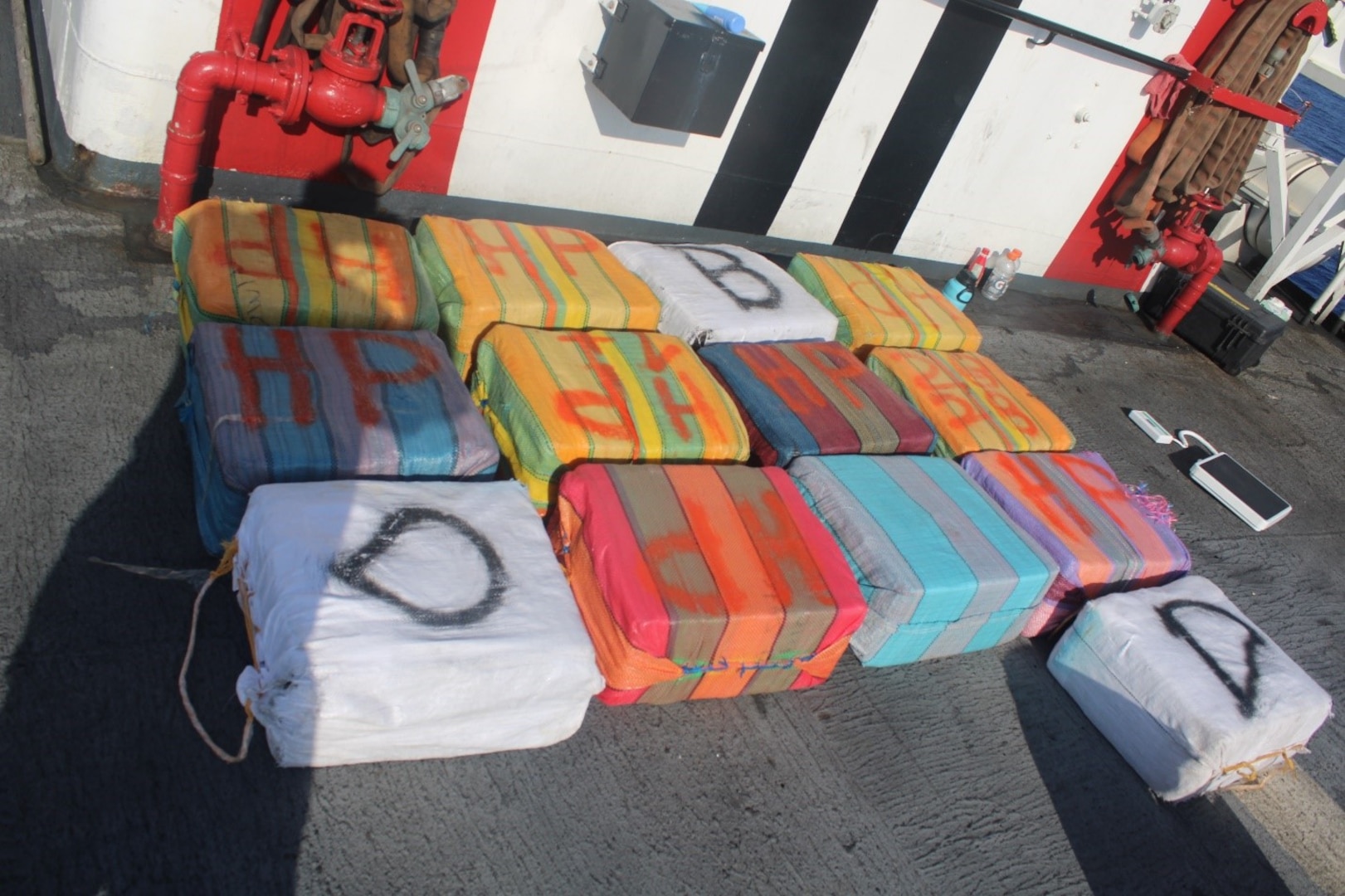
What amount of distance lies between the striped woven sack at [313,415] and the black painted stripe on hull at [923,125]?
4200mm

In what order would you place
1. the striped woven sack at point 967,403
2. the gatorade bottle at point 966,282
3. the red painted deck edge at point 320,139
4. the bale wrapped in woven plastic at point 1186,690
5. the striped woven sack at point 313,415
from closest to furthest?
1. the striped woven sack at point 313,415
2. the bale wrapped in woven plastic at point 1186,690
3. the striped woven sack at point 967,403
4. the red painted deck edge at point 320,139
5. the gatorade bottle at point 966,282

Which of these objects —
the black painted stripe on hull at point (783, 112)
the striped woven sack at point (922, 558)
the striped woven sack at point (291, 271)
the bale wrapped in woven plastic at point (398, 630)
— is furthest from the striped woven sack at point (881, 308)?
the bale wrapped in woven plastic at point (398, 630)

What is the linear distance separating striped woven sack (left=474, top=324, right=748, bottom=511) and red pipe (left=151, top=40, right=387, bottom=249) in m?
1.45

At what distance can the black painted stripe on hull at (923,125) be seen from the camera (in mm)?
6406

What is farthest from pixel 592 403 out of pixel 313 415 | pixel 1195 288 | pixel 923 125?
pixel 1195 288

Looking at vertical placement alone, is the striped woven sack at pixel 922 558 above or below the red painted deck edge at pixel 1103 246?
below

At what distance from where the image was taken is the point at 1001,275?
25.2ft

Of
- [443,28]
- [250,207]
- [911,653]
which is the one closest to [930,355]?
[911,653]

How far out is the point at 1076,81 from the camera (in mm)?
7004

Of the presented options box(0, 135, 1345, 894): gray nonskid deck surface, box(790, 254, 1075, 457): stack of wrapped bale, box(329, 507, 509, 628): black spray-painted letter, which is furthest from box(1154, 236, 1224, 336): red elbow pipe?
box(329, 507, 509, 628): black spray-painted letter

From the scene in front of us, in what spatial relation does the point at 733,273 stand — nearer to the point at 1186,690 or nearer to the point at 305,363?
the point at 305,363

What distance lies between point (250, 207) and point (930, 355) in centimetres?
348

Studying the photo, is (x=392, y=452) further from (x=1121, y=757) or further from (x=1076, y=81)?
(x=1076, y=81)

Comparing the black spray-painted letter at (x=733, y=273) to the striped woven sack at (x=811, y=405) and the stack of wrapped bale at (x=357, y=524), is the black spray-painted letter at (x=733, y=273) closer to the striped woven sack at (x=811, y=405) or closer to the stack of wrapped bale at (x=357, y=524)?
the striped woven sack at (x=811, y=405)
